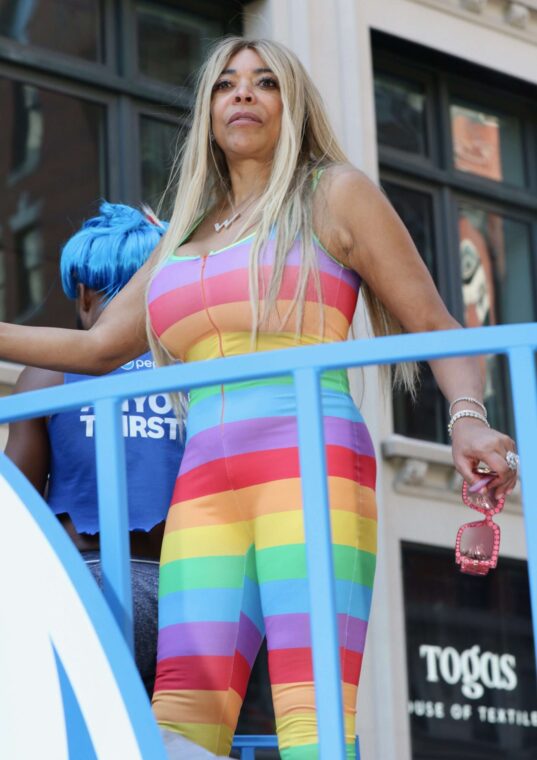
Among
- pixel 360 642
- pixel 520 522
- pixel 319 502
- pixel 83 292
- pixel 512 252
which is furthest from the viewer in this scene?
pixel 512 252

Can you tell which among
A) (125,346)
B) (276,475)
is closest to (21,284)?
(125,346)

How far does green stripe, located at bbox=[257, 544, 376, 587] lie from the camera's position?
2.43 metres

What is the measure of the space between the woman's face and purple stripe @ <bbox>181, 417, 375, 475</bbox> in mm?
573

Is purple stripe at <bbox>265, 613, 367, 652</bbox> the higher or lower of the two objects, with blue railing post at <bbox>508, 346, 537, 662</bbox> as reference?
lower

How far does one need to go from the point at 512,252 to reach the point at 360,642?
757cm

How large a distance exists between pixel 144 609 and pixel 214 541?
0.53m

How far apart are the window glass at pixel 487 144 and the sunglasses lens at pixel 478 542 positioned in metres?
7.32

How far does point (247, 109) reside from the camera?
279 centimetres

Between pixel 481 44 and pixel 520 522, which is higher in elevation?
pixel 481 44

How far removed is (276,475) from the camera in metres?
2.48

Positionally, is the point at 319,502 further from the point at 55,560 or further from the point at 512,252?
the point at 512,252

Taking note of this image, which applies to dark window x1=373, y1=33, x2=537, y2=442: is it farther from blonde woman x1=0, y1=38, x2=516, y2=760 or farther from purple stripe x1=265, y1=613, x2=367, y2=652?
purple stripe x1=265, y1=613, x2=367, y2=652

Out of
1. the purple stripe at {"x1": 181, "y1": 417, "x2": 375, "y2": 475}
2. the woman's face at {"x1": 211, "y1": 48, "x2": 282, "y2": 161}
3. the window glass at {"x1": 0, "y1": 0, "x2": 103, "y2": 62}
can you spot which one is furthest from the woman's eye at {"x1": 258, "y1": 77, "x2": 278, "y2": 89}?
the window glass at {"x1": 0, "y1": 0, "x2": 103, "y2": 62}

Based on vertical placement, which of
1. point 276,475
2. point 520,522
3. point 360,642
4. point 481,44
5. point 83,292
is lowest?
point 360,642
